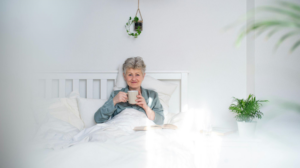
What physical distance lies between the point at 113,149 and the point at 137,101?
2.14 ft

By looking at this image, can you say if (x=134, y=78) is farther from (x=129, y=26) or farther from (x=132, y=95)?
(x=129, y=26)

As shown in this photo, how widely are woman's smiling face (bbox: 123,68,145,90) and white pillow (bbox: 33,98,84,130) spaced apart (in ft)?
1.47

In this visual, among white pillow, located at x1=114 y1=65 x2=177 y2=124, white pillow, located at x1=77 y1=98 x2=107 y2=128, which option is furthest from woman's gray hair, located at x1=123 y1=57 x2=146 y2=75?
white pillow, located at x1=77 y1=98 x2=107 y2=128

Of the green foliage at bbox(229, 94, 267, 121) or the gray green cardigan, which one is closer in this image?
the green foliage at bbox(229, 94, 267, 121)

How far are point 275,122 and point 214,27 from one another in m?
0.89

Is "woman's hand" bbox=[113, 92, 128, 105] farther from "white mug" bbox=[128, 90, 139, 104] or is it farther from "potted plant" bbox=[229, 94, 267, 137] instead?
"potted plant" bbox=[229, 94, 267, 137]

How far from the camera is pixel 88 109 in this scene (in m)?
1.74

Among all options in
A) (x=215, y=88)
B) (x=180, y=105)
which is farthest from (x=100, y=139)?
(x=215, y=88)

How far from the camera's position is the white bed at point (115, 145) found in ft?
2.90

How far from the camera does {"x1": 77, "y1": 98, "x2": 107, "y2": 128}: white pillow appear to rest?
5.65 feet

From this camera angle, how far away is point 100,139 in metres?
1.16

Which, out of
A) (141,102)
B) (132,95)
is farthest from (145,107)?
(132,95)

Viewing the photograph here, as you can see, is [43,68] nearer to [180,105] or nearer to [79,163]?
[180,105]

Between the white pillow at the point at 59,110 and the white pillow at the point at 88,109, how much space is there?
38mm
